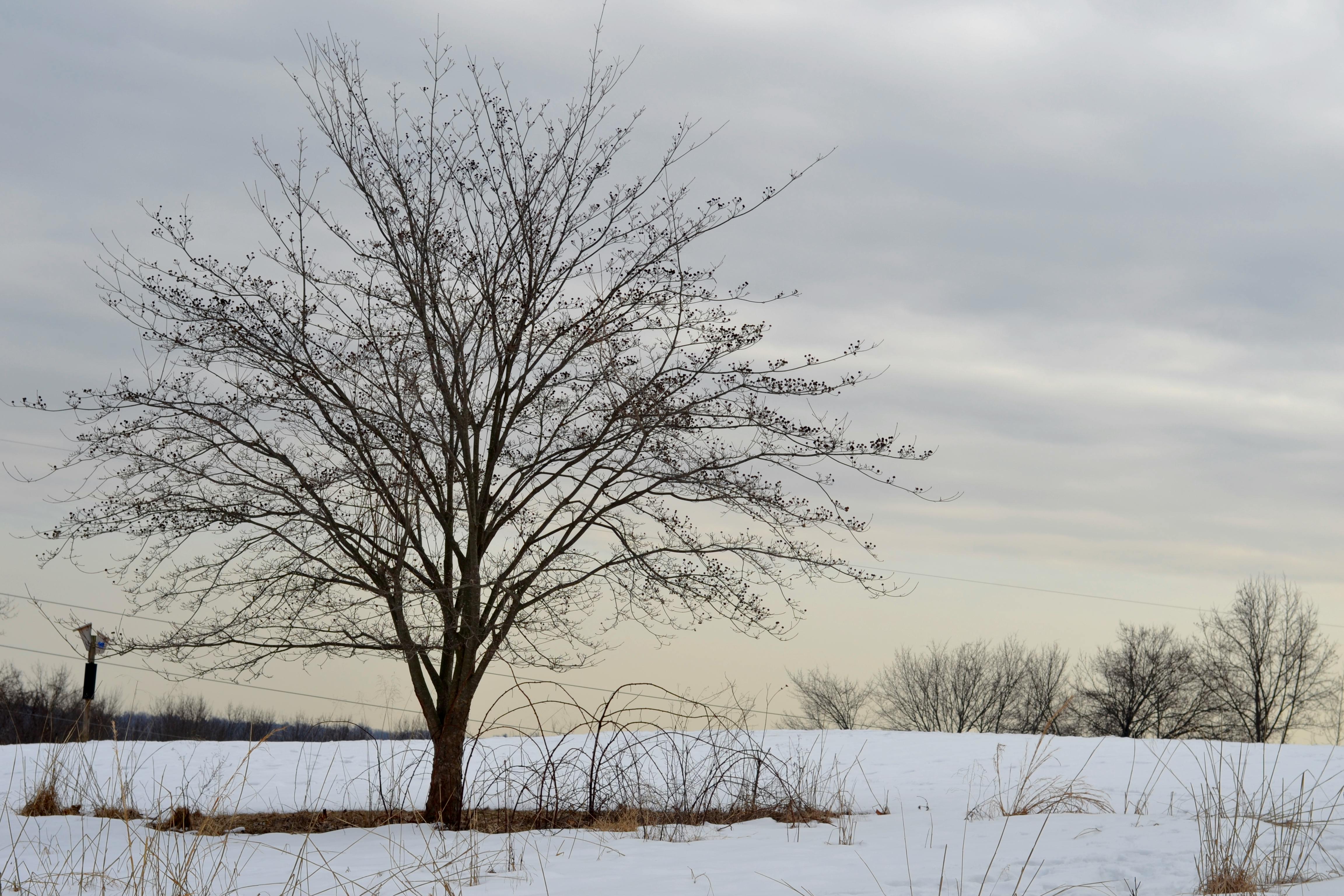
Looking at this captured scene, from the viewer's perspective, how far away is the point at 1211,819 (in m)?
6.34

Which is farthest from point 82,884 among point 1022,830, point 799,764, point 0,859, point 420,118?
point 420,118

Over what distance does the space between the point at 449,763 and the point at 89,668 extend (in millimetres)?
12155

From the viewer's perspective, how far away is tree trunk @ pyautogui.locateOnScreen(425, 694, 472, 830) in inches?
360

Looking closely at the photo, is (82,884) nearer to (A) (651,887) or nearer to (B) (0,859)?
(B) (0,859)

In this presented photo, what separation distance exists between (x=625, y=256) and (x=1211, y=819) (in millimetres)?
6843

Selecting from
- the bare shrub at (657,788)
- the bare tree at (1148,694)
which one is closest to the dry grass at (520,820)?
the bare shrub at (657,788)

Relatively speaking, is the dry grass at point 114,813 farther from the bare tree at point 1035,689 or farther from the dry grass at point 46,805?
the bare tree at point 1035,689

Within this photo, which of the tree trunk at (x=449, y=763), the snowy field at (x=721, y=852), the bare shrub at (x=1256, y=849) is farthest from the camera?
the tree trunk at (x=449, y=763)

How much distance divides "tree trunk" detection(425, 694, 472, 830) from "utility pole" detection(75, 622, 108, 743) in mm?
3119

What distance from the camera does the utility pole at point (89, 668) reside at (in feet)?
30.6

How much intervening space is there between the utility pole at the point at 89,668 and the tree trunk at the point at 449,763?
10.2 ft

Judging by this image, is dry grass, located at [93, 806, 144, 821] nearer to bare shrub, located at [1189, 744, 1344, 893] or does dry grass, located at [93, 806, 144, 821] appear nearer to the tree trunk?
the tree trunk

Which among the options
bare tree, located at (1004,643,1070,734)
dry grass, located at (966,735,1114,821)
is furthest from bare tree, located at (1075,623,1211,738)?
dry grass, located at (966,735,1114,821)

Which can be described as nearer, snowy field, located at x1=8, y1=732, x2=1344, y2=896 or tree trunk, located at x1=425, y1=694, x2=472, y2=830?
snowy field, located at x1=8, y1=732, x2=1344, y2=896
